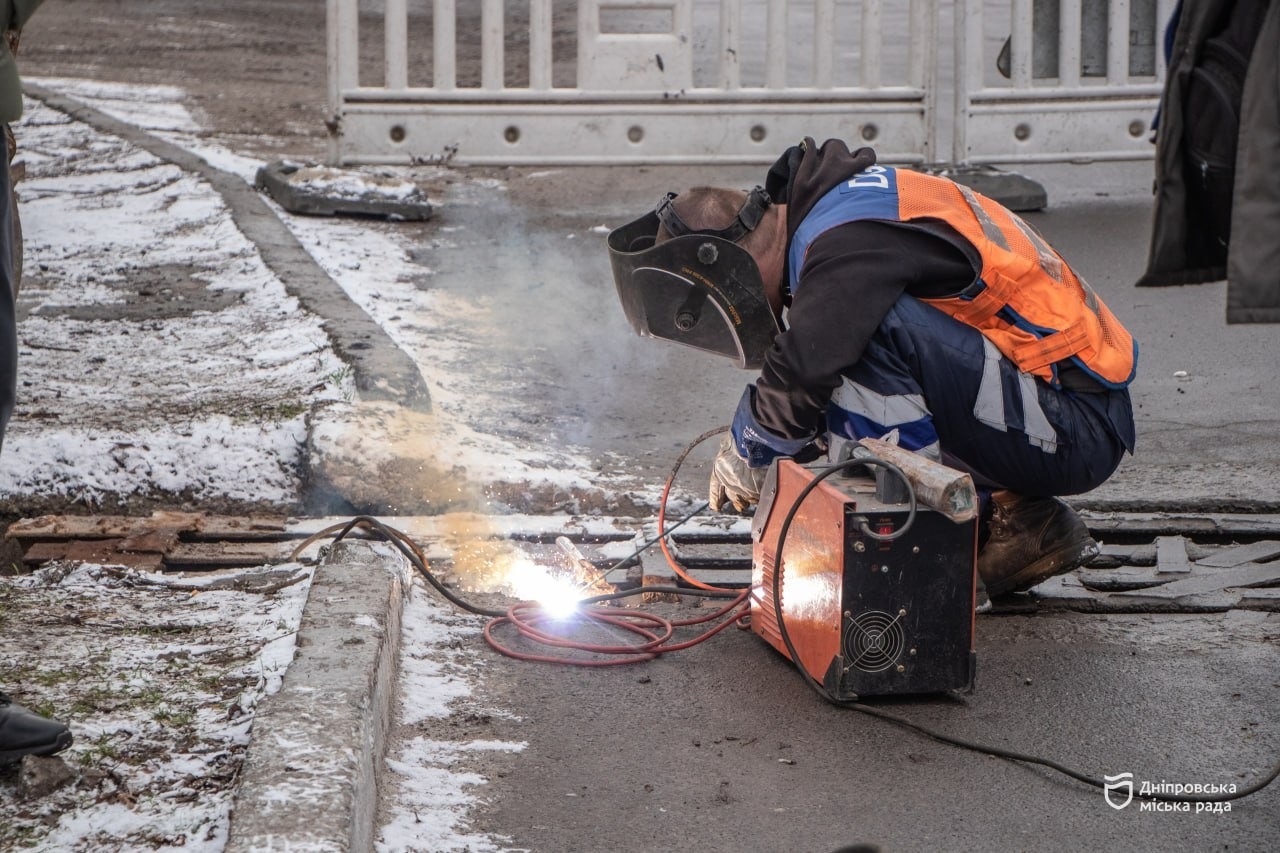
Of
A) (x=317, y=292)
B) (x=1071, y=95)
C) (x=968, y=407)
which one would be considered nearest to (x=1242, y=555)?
(x=968, y=407)

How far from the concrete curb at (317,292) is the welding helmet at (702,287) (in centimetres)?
143

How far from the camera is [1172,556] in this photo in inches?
151

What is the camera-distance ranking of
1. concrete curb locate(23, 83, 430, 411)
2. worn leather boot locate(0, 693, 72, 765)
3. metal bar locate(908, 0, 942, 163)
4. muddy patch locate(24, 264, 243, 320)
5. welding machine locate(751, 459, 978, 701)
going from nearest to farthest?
worn leather boot locate(0, 693, 72, 765), welding machine locate(751, 459, 978, 701), concrete curb locate(23, 83, 430, 411), muddy patch locate(24, 264, 243, 320), metal bar locate(908, 0, 942, 163)

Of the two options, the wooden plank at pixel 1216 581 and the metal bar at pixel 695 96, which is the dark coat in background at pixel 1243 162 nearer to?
the wooden plank at pixel 1216 581

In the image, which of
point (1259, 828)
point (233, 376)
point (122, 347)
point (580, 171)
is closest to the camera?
point (1259, 828)

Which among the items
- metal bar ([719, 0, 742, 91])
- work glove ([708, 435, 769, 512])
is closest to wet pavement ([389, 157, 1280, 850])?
work glove ([708, 435, 769, 512])

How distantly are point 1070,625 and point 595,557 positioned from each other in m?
1.23

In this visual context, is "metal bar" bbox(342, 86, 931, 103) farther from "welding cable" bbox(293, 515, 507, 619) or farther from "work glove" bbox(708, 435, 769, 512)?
"work glove" bbox(708, 435, 769, 512)

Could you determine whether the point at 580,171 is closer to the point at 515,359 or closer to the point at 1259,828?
the point at 515,359

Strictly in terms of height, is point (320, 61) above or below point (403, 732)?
above

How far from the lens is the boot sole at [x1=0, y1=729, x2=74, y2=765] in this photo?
248 centimetres

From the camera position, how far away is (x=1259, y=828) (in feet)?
8.22

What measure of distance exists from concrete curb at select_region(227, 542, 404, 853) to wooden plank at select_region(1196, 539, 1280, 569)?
2148 mm

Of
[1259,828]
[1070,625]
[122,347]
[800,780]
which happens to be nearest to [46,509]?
[122,347]
